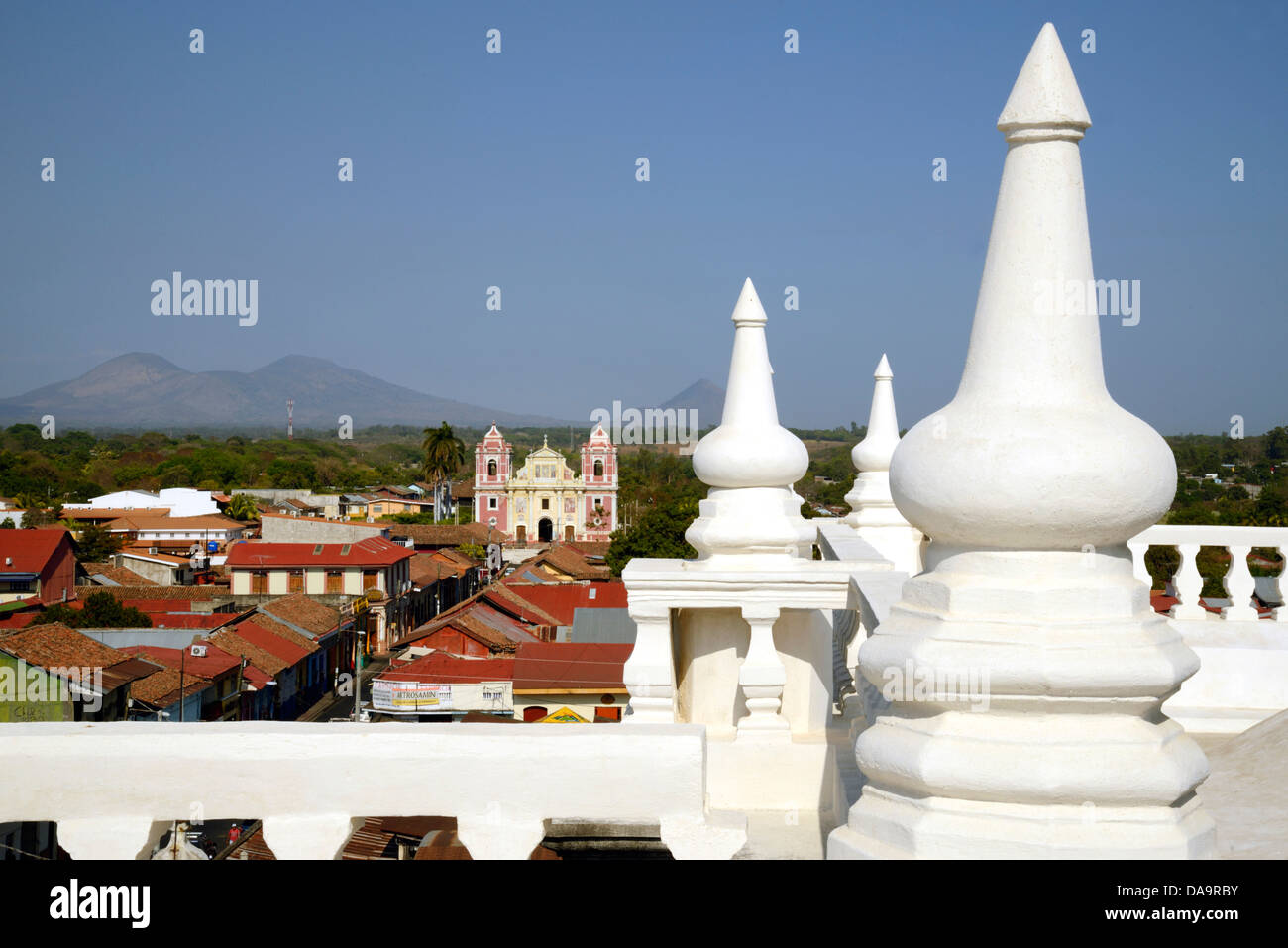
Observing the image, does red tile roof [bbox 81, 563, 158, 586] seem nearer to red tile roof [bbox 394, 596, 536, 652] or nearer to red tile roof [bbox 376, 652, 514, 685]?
red tile roof [bbox 394, 596, 536, 652]

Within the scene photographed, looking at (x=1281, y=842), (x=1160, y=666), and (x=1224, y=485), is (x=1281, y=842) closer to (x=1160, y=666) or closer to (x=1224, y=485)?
(x=1160, y=666)

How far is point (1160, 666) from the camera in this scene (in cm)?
243

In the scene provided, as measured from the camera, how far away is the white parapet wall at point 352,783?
274cm

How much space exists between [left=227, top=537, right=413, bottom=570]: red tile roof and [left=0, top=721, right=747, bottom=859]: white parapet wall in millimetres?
56926

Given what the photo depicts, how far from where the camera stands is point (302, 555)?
58.5 metres

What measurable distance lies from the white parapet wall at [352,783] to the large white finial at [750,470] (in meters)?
2.25

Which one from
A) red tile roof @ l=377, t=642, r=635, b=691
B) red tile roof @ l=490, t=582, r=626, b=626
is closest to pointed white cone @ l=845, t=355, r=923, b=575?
red tile roof @ l=377, t=642, r=635, b=691

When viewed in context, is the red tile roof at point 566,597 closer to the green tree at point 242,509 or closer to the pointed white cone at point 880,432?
the pointed white cone at point 880,432

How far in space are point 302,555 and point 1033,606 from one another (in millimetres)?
59120

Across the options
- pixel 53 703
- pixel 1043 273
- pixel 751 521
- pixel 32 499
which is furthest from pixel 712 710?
pixel 32 499

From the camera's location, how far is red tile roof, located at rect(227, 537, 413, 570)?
57.7 metres

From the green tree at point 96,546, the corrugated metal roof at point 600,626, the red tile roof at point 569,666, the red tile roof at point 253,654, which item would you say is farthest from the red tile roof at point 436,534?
the red tile roof at point 569,666

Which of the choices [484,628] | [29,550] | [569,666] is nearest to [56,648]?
[569,666]
